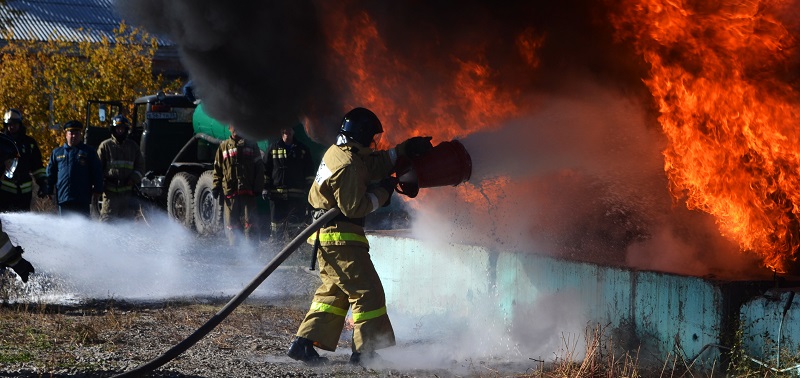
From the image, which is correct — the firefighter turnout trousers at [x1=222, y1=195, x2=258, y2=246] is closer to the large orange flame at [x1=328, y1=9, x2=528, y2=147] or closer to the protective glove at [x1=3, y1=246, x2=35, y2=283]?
the protective glove at [x1=3, y1=246, x2=35, y2=283]

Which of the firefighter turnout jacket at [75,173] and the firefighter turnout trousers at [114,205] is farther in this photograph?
the firefighter turnout trousers at [114,205]

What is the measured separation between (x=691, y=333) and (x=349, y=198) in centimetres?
217

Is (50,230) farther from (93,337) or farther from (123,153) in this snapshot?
(93,337)

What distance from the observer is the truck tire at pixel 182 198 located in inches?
556

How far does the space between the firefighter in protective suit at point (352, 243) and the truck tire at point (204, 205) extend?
319 inches

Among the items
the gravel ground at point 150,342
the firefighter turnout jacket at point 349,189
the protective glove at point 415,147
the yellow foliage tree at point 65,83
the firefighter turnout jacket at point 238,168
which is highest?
the yellow foliage tree at point 65,83

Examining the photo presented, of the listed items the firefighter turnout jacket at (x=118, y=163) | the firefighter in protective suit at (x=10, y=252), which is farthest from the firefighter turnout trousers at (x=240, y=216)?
the firefighter in protective suit at (x=10, y=252)

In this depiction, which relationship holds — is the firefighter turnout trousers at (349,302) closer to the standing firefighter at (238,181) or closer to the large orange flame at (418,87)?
the large orange flame at (418,87)

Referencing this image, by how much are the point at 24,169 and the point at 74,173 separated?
960mm

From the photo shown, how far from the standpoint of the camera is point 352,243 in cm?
563

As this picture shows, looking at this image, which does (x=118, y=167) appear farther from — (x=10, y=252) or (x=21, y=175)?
(x=10, y=252)

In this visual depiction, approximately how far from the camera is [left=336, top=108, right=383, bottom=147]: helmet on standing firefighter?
570 centimetres

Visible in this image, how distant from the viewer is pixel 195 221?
14.1m

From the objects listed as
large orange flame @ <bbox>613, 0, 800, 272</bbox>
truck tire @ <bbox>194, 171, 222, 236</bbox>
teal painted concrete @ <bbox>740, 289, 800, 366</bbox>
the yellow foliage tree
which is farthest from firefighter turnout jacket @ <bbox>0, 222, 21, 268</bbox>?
the yellow foliage tree
